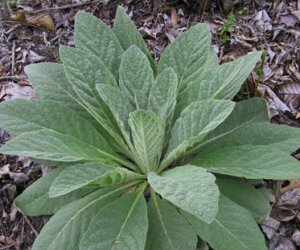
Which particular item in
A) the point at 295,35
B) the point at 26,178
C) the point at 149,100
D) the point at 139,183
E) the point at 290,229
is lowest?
the point at 290,229

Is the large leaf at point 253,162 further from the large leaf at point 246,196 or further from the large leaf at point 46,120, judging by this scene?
the large leaf at point 46,120

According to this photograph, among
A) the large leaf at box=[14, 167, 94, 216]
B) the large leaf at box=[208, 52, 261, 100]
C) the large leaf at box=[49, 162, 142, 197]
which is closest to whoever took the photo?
the large leaf at box=[49, 162, 142, 197]

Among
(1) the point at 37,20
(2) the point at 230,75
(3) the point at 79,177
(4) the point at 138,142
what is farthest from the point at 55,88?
(1) the point at 37,20

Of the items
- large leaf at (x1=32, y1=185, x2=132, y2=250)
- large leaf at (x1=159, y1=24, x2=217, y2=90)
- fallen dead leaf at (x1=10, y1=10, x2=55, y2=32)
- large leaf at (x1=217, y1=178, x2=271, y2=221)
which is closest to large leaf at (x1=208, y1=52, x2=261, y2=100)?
large leaf at (x1=159, y1=24, x2=217, y2=90)

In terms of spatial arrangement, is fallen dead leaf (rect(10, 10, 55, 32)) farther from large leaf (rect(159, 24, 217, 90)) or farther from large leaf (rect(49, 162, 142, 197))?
large leaf (rect(49, 162, 142, 197))

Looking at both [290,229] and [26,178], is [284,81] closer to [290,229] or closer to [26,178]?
[290,229]

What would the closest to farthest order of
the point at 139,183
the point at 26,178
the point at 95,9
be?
the point at 139,183 → the point at 26,178 → the point at 95,9

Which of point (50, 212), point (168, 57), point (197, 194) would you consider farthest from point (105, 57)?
point (197, 194)
